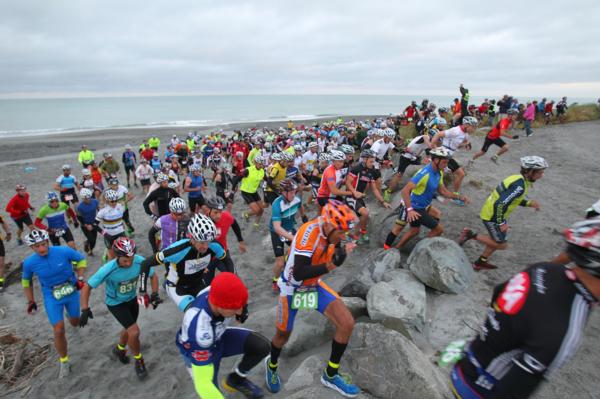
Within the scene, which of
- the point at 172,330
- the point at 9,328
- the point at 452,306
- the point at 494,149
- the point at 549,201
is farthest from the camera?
the point at 494,149

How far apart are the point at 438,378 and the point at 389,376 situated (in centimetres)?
61

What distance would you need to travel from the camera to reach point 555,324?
1.91 meters

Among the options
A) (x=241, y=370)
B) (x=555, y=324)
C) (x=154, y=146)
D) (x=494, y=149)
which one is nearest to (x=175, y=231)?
(x=241, y=370)

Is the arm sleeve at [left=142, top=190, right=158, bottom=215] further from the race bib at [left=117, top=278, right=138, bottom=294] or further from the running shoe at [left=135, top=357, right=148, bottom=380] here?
the running shoe at [left=135, top=357, right=148, bottom=380]

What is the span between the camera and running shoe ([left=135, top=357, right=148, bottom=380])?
5152 millimetres

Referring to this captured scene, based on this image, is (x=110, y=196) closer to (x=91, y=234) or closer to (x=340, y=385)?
(x=91, y=234)

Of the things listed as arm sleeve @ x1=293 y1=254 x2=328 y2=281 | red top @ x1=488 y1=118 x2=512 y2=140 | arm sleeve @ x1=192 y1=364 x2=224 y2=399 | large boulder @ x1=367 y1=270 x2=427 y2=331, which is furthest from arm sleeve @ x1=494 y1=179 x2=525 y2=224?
red top @ x1=488 y1=118 x2=512 y2=140

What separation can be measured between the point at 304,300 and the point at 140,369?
10.6 feet

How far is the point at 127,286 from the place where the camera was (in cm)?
518

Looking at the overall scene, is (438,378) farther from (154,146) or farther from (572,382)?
(154,146)

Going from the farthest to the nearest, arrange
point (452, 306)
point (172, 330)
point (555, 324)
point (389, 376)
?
point (172, 330), point (452, 306), point (389, 376), point (555, 324)

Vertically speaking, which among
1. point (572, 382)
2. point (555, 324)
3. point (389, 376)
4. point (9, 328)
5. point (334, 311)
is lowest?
point (9, 328)

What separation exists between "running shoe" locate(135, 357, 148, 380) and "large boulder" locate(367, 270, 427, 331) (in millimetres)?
3813

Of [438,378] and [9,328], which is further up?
[438,378]
